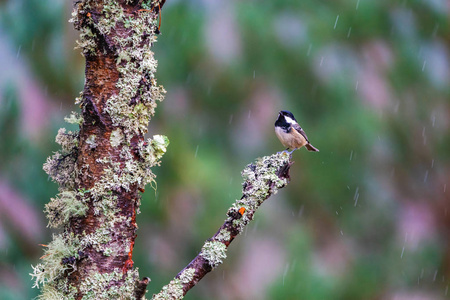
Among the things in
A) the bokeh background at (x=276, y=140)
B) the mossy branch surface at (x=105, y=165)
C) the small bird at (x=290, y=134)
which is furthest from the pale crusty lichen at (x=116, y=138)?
the bokeh background at (x=276, y=140)

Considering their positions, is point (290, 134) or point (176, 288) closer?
point (176, 288)

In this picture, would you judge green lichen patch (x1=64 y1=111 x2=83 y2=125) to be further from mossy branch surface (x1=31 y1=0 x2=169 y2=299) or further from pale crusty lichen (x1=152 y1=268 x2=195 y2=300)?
pale crusty lichen (x1=152 y1=268 x2=195 y2=300)

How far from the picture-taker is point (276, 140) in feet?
13.9

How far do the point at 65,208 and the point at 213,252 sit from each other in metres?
0.34

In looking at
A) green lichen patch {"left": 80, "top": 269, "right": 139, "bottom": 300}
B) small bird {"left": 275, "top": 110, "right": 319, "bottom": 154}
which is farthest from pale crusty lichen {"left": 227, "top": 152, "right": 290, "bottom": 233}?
small bird {"left": 275, "top": 110, "right": 319, "bottom": 154}

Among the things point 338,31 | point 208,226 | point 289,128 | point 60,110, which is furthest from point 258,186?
point 338,31

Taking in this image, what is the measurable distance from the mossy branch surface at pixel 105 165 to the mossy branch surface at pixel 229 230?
0.10 meters

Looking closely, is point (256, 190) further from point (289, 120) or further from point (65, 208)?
point (289, 120)

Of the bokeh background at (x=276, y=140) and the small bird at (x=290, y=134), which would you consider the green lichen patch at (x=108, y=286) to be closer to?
the small bird at (x=290, y=134)

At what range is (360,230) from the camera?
457 centimetres

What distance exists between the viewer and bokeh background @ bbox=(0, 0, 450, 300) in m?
3.74

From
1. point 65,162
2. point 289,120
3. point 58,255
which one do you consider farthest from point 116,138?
point 289,120

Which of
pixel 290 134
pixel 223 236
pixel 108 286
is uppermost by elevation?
pixel 290 134

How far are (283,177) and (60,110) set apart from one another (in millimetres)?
2787
